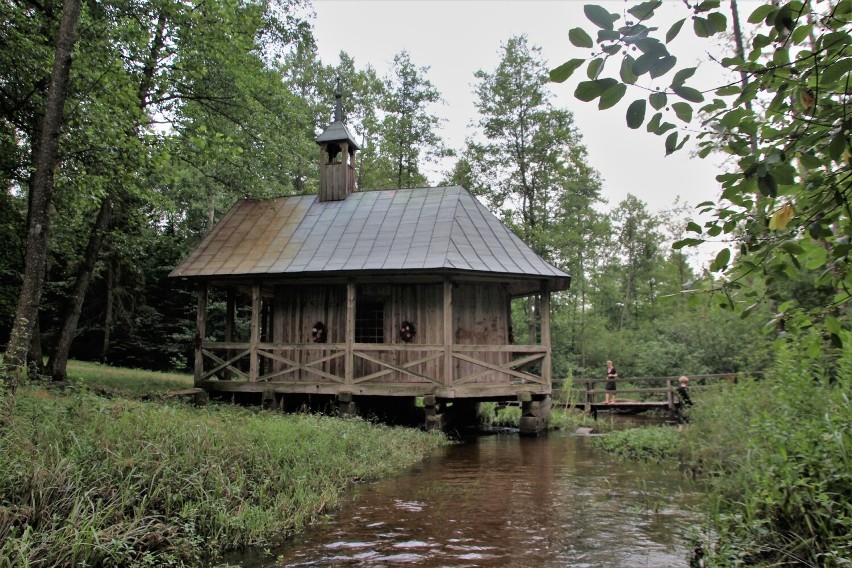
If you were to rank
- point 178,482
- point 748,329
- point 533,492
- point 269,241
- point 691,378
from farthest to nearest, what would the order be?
point 748,329 → point 691,378 → point 269,241 → point 533,492 → point 178,482

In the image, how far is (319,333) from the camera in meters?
13.8

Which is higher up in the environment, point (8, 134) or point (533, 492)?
point (8, 134)

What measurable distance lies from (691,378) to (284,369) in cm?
1255

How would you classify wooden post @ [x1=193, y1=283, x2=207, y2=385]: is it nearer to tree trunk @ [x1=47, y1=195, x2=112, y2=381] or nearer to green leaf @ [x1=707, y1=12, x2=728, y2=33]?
tree trunk @ [x1=47, y1=195, x2=112, y2=381]

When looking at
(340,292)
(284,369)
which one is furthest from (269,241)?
(284,369)

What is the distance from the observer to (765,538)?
4273 millimetres

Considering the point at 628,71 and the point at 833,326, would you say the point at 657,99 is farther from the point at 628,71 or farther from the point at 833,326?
the point at 833,326

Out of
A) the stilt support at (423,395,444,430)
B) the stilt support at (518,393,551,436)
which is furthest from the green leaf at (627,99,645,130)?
the stilt support at (518,393,551,436)

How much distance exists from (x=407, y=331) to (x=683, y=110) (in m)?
11.7

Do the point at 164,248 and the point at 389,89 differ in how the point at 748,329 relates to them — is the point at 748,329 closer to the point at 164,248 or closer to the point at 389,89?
the point at 389,89

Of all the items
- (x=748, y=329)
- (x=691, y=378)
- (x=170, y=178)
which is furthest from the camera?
(x=748, y=329)

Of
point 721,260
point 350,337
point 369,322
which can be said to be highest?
point 369,322

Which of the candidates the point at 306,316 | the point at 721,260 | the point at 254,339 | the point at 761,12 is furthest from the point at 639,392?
the point at 761,12

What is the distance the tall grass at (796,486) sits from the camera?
3.94 metres
